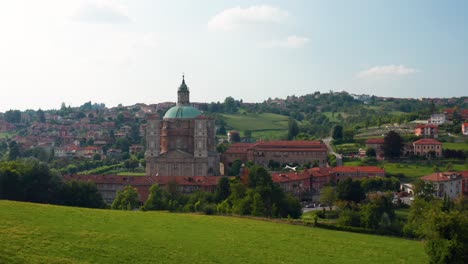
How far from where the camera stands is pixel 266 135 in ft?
457

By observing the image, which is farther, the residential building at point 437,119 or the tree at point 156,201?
the residential building at point 437,119

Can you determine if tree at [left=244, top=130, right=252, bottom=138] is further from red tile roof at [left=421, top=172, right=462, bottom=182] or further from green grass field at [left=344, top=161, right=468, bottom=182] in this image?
red tile roof at [left=421, top=172, right=462, bottom=182]

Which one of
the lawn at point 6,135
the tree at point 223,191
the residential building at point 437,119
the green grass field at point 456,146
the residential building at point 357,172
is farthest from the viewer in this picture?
the lawn at point 6,135

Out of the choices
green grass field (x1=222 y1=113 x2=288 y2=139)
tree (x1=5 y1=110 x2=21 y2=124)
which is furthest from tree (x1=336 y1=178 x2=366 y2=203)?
tree (x1=5 y1=110 x2=21 y2=124)

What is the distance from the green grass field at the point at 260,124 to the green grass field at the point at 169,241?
98359 millimetres

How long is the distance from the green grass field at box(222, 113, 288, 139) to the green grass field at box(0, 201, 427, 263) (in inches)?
3872

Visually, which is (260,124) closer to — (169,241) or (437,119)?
(437,119)

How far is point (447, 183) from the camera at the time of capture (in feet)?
217

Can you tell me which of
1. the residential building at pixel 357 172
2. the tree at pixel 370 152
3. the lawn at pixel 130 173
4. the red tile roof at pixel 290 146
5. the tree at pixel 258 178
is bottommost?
the lawn at pixel 130 173

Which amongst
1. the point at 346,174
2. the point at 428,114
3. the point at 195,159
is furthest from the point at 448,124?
the point at 195,159

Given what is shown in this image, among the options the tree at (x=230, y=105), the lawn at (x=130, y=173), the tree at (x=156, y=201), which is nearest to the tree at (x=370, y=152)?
the lawn at (x=130, y=173)

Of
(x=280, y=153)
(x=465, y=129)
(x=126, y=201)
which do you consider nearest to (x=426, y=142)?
(x=465, y=129)

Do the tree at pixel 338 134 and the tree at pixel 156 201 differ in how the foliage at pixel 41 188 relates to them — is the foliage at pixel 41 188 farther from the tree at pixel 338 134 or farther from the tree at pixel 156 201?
the tree at pixel 338 134

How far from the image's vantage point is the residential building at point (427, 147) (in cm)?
8569
